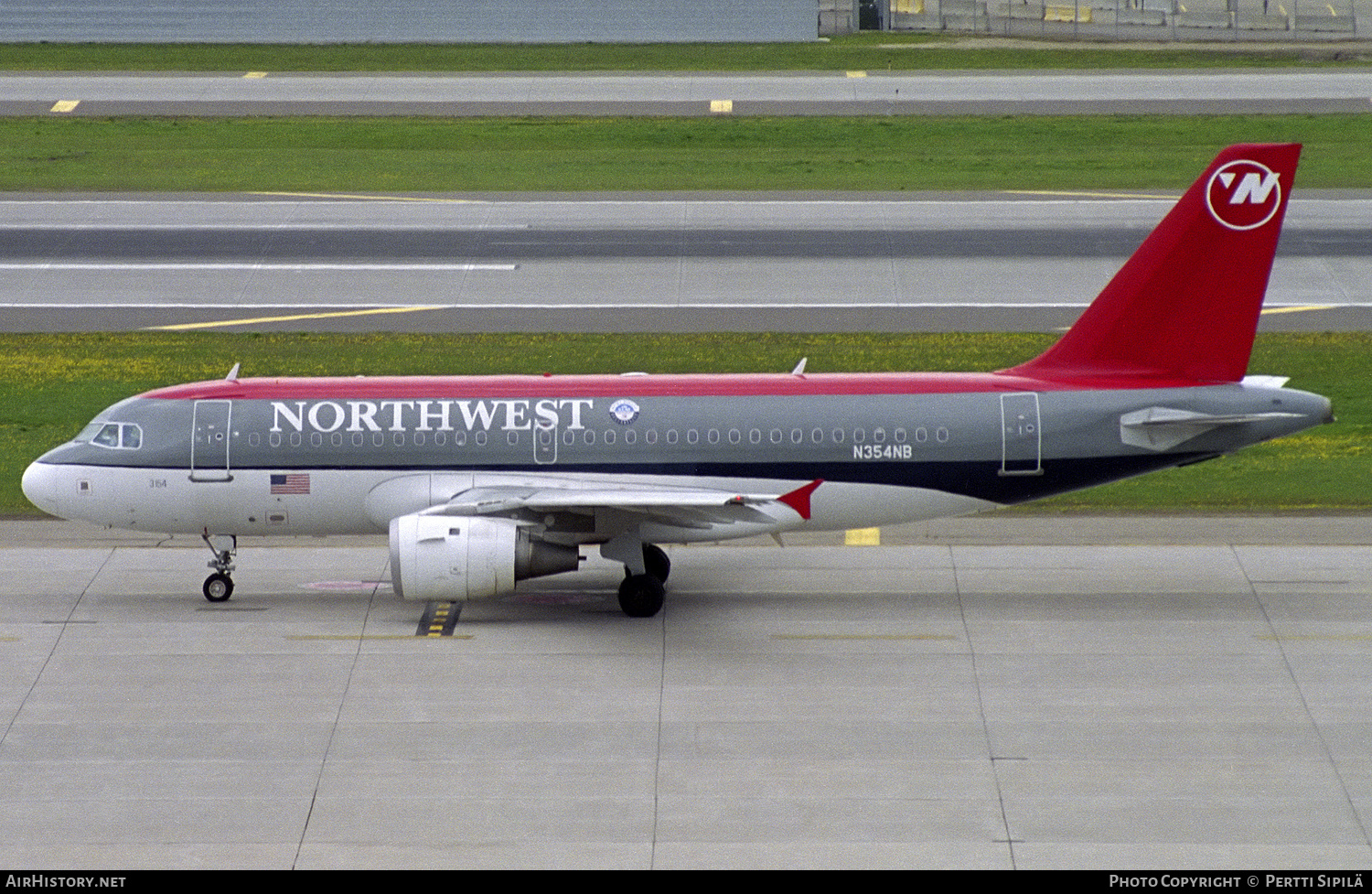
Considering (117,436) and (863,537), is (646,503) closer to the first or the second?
(863,537)

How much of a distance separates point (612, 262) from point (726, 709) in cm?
3170

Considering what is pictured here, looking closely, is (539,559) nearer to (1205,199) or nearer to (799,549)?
(799,549)

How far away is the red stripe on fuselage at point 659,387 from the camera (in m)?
30.7

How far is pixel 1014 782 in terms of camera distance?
23.3m

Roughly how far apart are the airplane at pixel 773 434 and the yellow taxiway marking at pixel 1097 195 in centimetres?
3208

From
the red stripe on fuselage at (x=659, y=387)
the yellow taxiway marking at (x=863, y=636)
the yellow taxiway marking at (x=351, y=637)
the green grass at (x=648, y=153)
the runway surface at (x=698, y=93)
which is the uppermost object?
the runway surface at (x=698, y=93)

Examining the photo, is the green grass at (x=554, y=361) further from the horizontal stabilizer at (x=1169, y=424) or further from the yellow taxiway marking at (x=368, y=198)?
the yellow taxiway marking at (x=368, y=198)

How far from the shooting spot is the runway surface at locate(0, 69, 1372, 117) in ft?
245

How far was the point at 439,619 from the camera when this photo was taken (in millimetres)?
30234

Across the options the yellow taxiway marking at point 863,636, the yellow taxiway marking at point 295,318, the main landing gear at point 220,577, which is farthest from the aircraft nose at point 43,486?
the yellow taxiway marking at point 295,318

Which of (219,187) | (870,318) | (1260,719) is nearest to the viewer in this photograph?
(1260,719)

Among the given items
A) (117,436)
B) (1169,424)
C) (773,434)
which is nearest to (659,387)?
(773,434)
